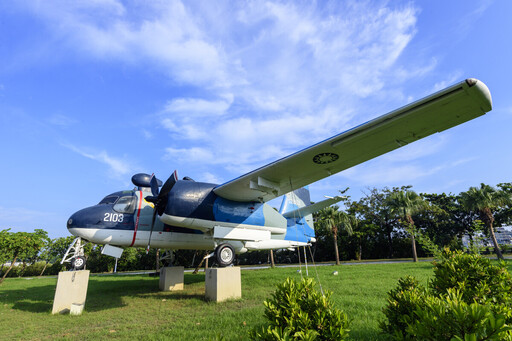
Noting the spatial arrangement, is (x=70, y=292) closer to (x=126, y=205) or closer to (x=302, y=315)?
(x=126, y=205)

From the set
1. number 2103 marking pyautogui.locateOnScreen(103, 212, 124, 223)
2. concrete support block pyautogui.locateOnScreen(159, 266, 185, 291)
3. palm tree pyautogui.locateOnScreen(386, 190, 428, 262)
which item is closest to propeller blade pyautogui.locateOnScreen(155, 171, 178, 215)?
number 2103 marking pyautogui.locateOnScreen(103, 212, 124, 223)

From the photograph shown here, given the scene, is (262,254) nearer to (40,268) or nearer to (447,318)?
(40,268)

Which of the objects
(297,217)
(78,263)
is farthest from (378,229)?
(78,263)

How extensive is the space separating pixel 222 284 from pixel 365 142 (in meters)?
6.78

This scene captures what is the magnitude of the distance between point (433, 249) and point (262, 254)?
43.0 meters

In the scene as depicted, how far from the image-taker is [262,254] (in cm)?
4538

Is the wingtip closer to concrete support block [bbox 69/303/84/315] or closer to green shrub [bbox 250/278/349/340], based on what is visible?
green shrub [bbox 250/278/349/340]

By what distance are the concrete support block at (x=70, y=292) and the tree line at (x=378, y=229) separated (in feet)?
68.2

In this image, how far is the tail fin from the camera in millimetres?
15406

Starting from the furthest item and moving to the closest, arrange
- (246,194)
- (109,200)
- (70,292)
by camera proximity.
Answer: (109,200)
(246,194)
(70,292)

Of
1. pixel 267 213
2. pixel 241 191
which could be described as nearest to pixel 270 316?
pixel 241 191

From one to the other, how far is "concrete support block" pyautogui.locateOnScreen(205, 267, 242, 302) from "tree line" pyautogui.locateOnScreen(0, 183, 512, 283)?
68.8ft

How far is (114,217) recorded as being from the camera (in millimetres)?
10320

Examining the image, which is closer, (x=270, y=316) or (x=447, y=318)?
(x=447, y=318)
